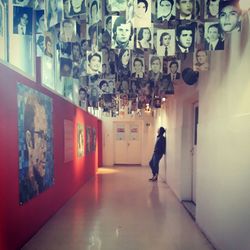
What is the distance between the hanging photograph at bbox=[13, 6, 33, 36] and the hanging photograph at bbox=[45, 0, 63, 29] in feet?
0.74

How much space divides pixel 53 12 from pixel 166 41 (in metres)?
1.08

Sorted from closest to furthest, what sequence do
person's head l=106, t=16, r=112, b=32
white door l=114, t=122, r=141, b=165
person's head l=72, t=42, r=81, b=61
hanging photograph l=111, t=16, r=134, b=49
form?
hanging photograph l=111, t=16, r=134, b=49 → person's head l=106, t=16, r=112, b=32 → person's head l=72, t=42, r=81, b=61 → white door l=114, t=122, r=141, b=165

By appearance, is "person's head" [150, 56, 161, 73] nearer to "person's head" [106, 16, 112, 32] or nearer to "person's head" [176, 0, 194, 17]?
"person's head" [106, 16, 112, 32]

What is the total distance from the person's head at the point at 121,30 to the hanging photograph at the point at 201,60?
1.03 metres

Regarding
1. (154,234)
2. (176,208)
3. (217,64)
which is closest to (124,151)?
(176,208)

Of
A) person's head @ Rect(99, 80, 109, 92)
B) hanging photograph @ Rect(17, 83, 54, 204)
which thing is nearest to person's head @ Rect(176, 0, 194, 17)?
hanging photograph @ Rect(17, 83, 54, 204)

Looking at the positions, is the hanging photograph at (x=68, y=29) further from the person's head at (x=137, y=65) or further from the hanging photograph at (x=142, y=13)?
the person's head at (x=137, y=65)

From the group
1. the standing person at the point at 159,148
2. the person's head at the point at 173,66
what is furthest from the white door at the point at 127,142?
the person's head at the point at 173,66

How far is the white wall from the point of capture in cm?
236

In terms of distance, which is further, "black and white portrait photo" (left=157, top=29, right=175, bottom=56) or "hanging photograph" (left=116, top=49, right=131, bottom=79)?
"hanging photograph" (left=116, top=49, right=131, bottom=79)

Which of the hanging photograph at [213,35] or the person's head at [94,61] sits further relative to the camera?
the person's head at [94,61]

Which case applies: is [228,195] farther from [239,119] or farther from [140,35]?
[140,35]

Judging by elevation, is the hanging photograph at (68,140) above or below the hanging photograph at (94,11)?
below

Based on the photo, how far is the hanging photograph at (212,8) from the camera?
7.40ft
